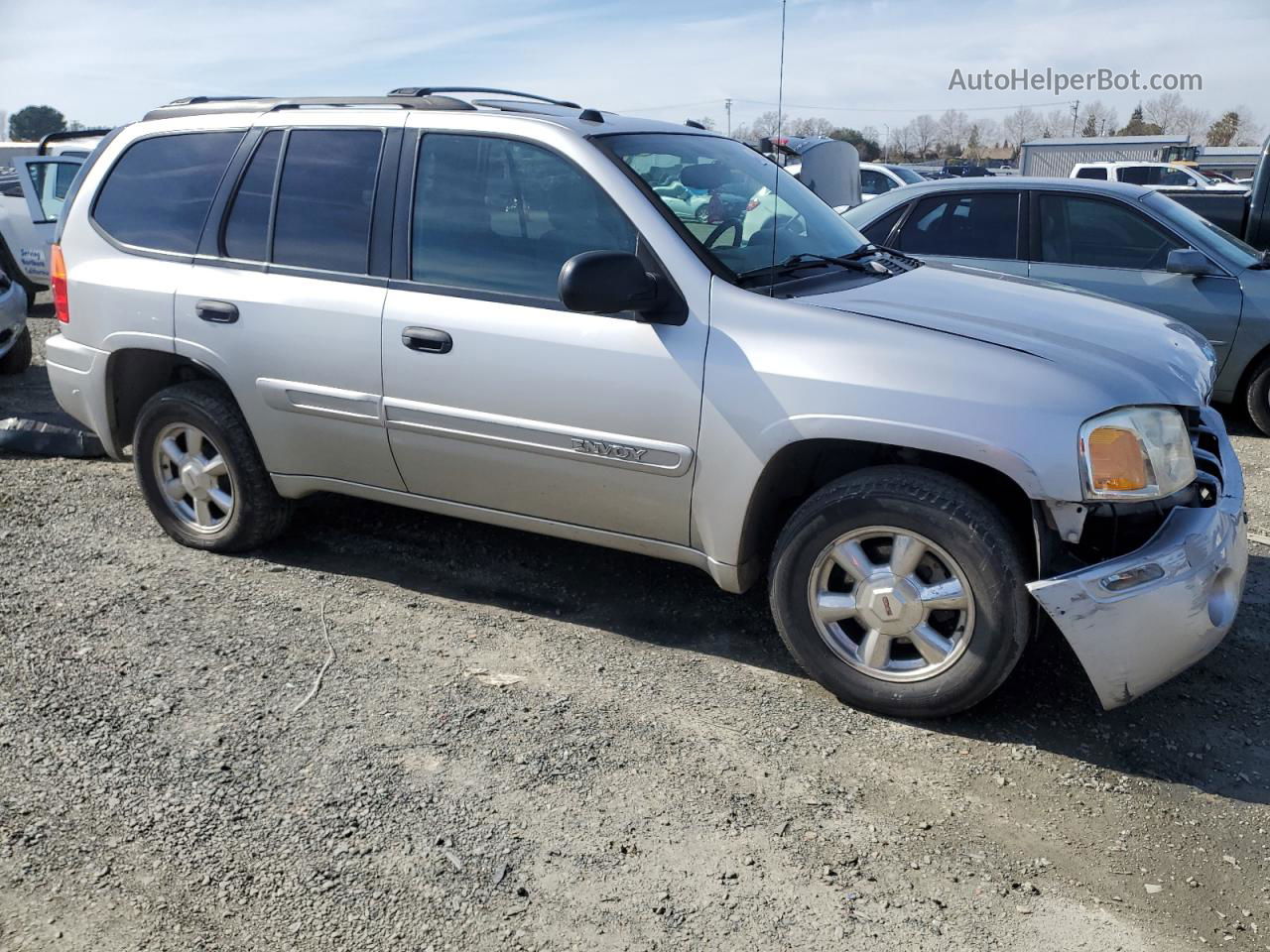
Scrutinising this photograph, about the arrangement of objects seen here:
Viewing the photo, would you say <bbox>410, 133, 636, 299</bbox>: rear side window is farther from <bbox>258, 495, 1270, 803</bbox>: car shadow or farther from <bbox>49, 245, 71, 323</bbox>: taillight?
<bbox>49, 245, 71, 323</bbox>: taillight

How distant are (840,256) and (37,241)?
1050 centimetres

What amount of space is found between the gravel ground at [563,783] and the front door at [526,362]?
0.60 meters

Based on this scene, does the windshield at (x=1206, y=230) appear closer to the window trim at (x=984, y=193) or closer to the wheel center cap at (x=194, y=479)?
the window trim at (x=984, y=193)

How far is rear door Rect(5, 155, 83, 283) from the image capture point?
11.8 m

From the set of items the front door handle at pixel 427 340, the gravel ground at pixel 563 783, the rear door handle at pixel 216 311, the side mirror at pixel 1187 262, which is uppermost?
the side mirror at pixel 1187 262

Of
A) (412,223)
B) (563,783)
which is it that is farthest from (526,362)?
(563,783)

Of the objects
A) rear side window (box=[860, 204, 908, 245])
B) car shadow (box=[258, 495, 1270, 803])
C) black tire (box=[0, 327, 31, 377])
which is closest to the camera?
car shadow (box=[258, 495, 1270, 803])

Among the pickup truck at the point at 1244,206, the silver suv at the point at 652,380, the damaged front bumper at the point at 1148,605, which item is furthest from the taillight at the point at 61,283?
the pickup truck at the point at 1244,206

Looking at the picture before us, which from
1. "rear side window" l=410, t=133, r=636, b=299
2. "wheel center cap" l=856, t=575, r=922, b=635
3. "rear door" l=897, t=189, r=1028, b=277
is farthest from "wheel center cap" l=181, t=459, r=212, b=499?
"rear door" l=897, t=189, r=1028, b=277

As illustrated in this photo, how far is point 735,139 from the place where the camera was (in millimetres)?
4719

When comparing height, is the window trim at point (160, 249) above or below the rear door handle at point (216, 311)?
above

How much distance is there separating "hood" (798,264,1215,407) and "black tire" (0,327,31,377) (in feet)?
23.7

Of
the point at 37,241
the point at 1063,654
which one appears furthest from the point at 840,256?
the point at 37,241

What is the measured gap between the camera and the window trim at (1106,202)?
6.90m
